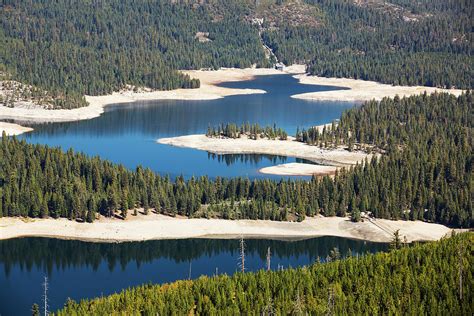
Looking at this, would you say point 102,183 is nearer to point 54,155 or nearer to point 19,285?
point 54,155

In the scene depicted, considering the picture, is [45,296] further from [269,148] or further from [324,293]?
[269,148]

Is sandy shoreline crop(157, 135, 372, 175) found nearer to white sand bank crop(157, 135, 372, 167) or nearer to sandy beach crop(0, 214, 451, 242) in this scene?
white sand bank crop(157, 135, 372, 167)

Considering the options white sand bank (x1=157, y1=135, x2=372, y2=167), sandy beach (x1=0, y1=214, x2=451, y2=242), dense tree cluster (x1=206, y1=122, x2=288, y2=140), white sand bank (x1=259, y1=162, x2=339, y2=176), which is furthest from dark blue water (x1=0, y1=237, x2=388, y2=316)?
dense tree cluster (x1=206, y1=122, x2=288, y2=140)

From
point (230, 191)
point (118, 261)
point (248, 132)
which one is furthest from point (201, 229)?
point (248, 132)

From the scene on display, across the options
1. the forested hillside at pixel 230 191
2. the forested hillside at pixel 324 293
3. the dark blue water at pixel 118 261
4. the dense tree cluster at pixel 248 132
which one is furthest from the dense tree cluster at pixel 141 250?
the dense tree cluster at pixel 248 132

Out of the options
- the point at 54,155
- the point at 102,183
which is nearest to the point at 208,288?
the point at 102,183
